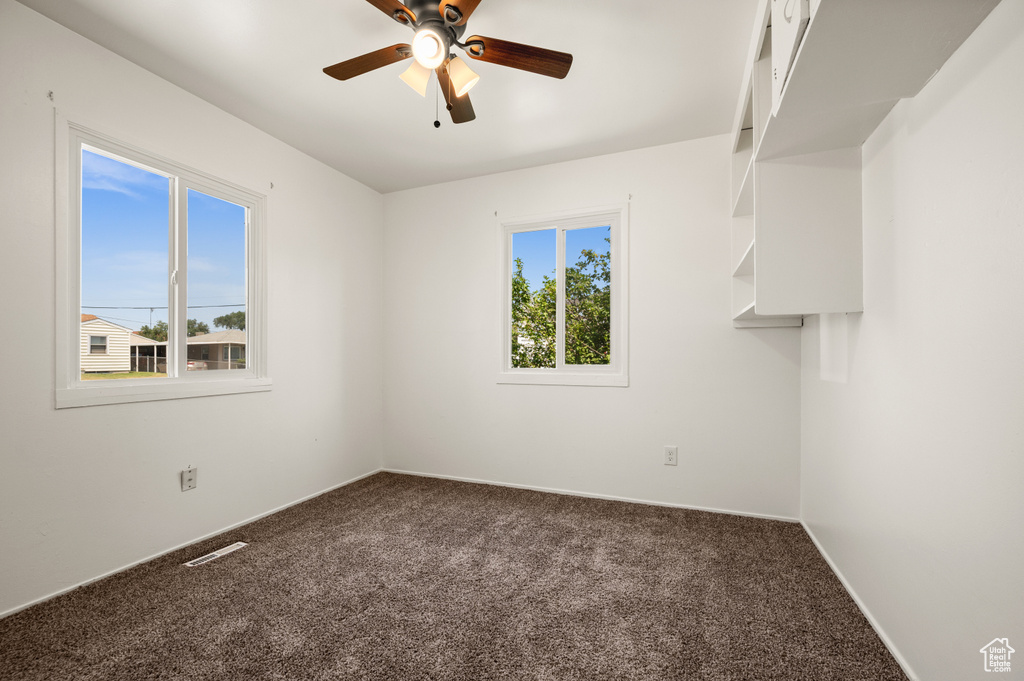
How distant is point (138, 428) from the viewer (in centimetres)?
227

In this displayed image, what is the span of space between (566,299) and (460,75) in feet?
6.31

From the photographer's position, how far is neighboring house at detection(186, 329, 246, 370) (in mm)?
2645

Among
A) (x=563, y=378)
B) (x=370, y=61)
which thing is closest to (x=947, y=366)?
(x=370, y=61)

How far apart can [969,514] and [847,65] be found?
1.17 m

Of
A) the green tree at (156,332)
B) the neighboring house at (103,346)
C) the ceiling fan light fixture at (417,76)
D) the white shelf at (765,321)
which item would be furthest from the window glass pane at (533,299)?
the neighboring house at (103,346)

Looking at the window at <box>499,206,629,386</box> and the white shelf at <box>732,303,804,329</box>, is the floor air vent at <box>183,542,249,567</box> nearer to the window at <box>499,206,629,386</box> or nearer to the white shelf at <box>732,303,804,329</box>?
the window at <box>499,206,629,386</box>

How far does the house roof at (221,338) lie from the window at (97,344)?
39cm

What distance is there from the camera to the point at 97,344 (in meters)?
2.21

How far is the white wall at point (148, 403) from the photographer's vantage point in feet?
6.17

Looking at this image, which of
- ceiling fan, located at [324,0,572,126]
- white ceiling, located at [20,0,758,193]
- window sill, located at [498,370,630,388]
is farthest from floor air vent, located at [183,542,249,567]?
white ceiling, located at [20,0,758,193]

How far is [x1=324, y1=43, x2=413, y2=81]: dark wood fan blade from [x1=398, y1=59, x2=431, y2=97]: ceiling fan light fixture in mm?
76

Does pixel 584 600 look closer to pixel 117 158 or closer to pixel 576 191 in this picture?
pixel 576 191

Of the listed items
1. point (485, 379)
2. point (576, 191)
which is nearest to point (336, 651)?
point (485, 379)

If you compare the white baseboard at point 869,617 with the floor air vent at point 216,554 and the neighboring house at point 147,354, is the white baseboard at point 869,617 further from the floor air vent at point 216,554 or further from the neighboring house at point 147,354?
the neighboring house at point 147,354
